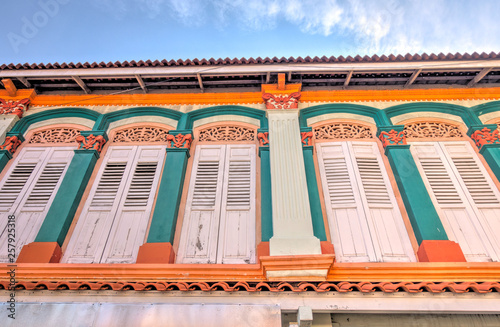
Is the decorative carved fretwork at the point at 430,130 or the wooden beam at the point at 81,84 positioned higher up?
the wooden beam at the point at 81,84

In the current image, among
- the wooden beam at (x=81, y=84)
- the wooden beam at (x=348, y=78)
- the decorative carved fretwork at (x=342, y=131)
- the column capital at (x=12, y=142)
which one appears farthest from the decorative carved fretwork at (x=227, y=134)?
the column capital at (x=12, y=142)

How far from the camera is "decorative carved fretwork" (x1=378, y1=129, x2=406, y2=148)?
741 centimetres

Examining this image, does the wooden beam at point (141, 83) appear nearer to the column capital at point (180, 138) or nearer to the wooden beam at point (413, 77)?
the column capital at point (180, 138)

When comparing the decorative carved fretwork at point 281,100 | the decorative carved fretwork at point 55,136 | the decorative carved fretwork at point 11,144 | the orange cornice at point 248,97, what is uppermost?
the orange cornice at point 248,97

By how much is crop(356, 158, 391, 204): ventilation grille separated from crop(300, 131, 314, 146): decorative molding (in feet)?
3.08

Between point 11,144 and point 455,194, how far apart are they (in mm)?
8165

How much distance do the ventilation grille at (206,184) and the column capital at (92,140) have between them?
2013 millimetres

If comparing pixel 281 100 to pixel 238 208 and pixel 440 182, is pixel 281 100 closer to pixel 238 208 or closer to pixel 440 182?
pixel 238 208

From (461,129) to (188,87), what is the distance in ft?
18.8

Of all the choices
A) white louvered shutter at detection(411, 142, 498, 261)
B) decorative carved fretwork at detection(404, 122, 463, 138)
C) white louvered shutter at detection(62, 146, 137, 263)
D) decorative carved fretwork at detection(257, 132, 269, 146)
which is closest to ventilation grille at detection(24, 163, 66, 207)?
white louvered shutter at detection(62, 146, 137, 263)

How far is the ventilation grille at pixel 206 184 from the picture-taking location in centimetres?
669

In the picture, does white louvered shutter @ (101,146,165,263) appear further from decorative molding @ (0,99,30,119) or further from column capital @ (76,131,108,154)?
decorative molding @ (0,99,30,119)

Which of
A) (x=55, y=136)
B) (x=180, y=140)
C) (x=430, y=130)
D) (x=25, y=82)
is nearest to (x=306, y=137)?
(x=180, y=140)

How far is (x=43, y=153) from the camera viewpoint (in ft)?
25.2
